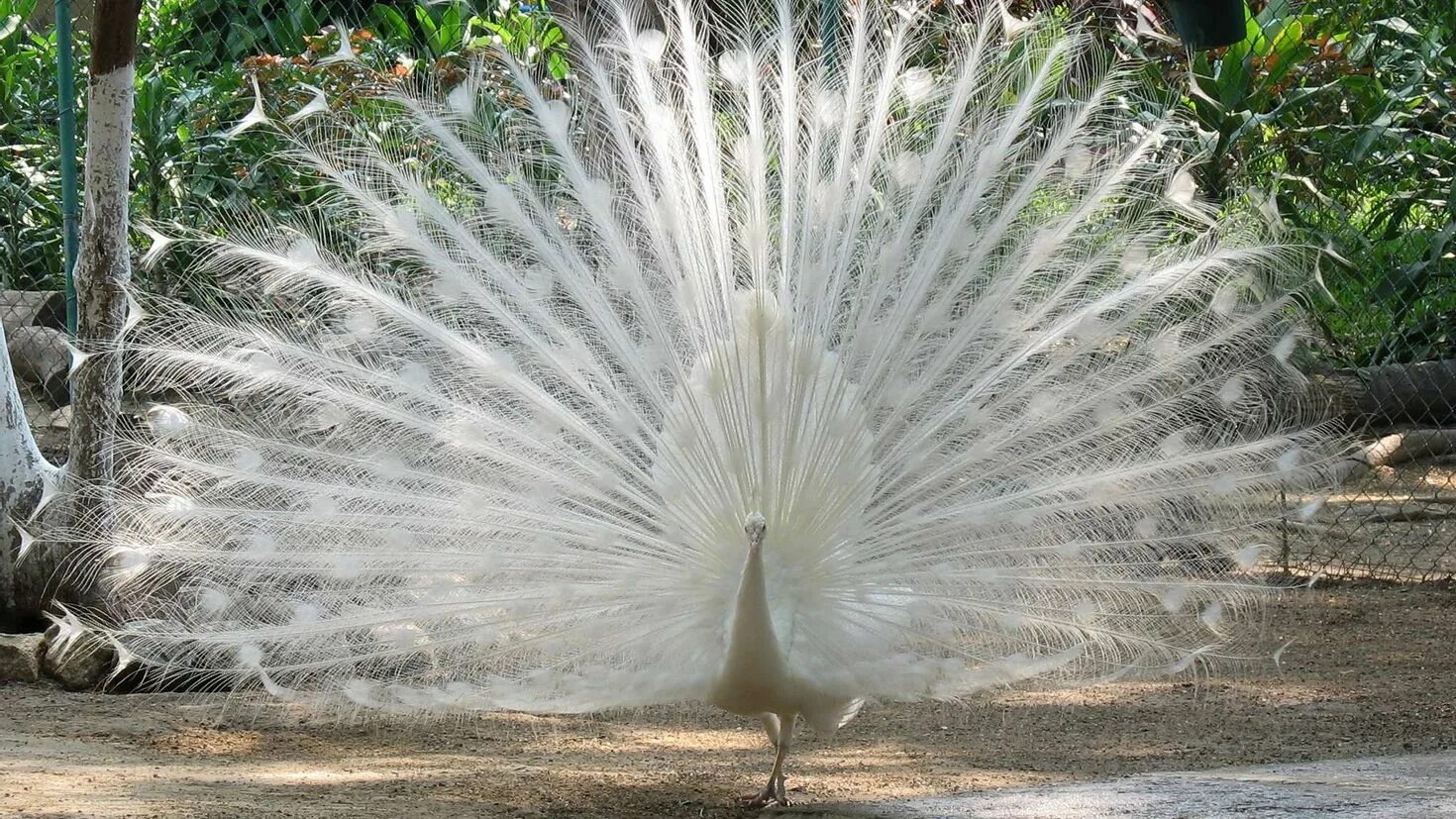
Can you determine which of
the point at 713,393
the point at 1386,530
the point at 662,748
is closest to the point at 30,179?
the point at 662,748

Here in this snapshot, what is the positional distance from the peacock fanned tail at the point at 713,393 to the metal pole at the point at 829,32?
0.07 m

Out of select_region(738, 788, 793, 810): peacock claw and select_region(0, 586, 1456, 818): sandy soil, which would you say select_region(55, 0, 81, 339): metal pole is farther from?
select_region(738, 788, 793, 810): peacock claw

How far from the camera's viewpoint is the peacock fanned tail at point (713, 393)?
3986mm

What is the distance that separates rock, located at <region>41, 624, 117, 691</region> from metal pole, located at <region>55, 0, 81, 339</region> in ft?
4.83

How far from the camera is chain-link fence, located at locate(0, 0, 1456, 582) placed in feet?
23.3

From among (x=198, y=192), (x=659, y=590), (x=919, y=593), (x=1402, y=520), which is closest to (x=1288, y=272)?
(x=919, y=593)

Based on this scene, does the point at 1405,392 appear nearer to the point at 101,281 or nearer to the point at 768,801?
the point at 768,801

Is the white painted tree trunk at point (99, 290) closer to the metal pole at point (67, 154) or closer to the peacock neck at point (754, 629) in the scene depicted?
the metal pole at point (67, 154)

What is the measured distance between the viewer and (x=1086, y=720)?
16.9 ft

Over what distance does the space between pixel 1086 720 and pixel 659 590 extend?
185 centimetres

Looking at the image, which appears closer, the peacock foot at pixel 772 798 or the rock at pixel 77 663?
the peacock foot at pixel 772 798

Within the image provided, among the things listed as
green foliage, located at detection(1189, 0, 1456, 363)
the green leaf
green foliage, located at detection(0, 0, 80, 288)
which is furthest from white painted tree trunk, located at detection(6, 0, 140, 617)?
green foliage, located at detection(1189, 0, 1456, 363)

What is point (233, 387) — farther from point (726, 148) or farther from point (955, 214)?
point (955, 214)

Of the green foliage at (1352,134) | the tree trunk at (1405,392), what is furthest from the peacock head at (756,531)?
the tree trunk at (1405,392)
